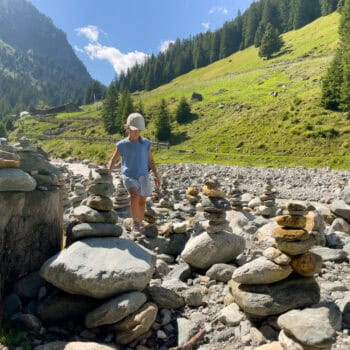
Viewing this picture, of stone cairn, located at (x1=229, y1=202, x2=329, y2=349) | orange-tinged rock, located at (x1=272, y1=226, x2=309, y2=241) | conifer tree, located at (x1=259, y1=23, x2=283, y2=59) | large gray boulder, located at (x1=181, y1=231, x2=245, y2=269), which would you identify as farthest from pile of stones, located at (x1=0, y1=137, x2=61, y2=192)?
conifer tree, located at (x1=259, y1=23, x2=283, y2=59)

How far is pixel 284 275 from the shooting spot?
600 cm

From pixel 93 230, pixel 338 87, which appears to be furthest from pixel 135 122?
pixel 338 87

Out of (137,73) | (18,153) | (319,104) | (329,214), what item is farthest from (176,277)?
(137,73)

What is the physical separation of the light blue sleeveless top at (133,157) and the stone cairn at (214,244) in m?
1.82

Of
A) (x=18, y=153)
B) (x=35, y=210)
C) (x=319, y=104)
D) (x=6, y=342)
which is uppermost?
(x=319, y=104)

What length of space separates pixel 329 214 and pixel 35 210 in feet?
37.8

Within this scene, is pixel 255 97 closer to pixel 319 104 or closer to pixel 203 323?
pixel 319 104

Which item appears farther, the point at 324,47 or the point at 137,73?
the point at 137,73

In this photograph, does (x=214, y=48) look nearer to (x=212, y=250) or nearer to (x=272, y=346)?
(x=212, y=250)

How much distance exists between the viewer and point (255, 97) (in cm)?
8519

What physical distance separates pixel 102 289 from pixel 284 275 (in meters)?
2.89

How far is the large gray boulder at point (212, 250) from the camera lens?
27.0 ft

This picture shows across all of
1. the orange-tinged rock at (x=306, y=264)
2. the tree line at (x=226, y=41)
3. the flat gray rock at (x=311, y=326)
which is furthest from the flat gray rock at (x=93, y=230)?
the tree line at (x=226, y=41)

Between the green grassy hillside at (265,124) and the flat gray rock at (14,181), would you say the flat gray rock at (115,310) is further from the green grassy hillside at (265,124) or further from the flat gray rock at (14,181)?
the green grassy hillside at (265,124)
